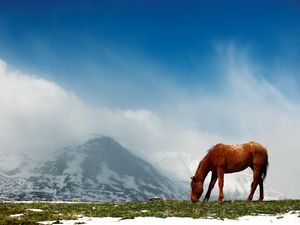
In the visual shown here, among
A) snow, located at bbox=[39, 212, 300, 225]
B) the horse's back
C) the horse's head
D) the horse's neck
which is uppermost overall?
the horse's back

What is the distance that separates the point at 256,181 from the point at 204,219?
12175 mm

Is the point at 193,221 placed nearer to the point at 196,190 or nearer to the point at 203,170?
the point at 196,190

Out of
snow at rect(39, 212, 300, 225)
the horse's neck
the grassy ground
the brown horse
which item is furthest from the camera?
the horse's neck

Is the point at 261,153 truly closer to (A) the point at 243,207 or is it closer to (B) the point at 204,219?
(A) the point at 243,207

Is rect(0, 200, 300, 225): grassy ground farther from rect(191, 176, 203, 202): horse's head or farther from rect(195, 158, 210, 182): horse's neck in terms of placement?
rect(195, 158, 210, 182): horse's neck

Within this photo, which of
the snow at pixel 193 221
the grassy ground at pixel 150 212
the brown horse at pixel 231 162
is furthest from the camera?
the brown horse at pixel 231 162

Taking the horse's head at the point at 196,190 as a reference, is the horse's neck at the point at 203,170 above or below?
above

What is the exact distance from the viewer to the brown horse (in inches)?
1353

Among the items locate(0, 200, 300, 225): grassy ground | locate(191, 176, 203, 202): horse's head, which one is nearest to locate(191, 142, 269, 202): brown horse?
locate(191, 176, 203, 202): horse's head

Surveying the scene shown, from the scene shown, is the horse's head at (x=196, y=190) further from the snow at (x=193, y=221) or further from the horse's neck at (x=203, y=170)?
the snow at (x=193, y=221)

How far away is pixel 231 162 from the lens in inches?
1353

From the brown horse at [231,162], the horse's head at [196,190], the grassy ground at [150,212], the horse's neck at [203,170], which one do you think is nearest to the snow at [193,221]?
the grassy ground at [150,212]

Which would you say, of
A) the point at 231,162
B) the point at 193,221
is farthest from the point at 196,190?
the point at 193,221

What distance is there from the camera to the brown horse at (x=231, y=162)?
113 feet
